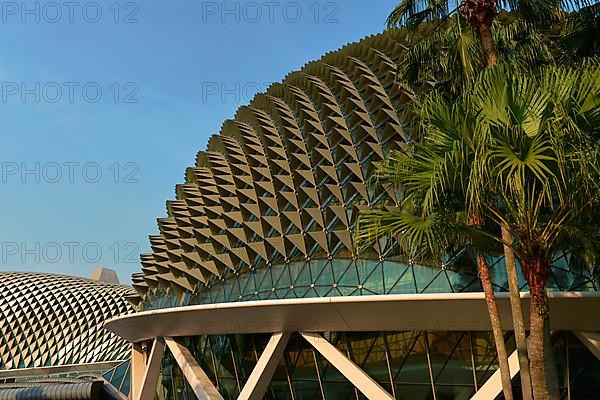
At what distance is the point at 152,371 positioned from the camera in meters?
29.0

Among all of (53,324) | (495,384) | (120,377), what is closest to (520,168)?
(495,384)

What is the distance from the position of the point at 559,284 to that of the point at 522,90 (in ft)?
27.1

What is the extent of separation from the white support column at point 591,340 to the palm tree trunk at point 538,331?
589 cm

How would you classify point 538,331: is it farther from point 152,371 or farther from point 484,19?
point 152,371

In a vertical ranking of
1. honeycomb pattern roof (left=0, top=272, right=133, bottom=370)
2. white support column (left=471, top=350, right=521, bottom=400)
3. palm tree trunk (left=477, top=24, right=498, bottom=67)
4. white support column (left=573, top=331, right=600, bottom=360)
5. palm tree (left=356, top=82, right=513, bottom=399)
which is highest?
honeycomb pattern roof (left=0, top=272, right=133, bottom=370)

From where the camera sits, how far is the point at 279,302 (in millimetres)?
18484

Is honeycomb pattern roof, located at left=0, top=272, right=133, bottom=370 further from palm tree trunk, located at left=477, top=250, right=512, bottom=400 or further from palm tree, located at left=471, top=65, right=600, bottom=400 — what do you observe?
palm tree, located at left=471, top=65, right=600, bottom=400

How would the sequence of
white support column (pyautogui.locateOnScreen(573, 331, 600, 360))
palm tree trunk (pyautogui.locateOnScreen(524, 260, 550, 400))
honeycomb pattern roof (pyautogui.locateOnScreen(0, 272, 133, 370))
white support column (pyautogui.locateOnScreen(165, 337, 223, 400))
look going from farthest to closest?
honeycomb pattern roof (pyautogui.locateOnScreen(0, 272, 133, 370))
white support column (pyautogui.locateOnScreen(165, 337, 223, 400))
white support column (pyautogui.locateOnScreen(573, 331, 600, 360))
palm tree trunk (pyautogui.locateOnScreen(524, 260, 550, 400))

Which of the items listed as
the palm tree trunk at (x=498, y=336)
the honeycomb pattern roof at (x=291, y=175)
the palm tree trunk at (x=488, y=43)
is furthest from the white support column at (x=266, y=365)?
the palm tree trunk at (x=488, y=43)

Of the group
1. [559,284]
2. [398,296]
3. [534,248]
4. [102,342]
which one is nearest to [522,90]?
[534,248]

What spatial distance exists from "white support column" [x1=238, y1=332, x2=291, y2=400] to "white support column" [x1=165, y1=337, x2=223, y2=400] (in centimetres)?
320

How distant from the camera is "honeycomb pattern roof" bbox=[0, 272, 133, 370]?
75750 millimetres

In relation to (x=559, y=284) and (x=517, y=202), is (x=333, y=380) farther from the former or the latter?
(x=517, y=202)

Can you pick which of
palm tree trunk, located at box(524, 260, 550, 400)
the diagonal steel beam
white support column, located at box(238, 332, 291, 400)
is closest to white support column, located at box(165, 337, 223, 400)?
the diagonal steel beam
